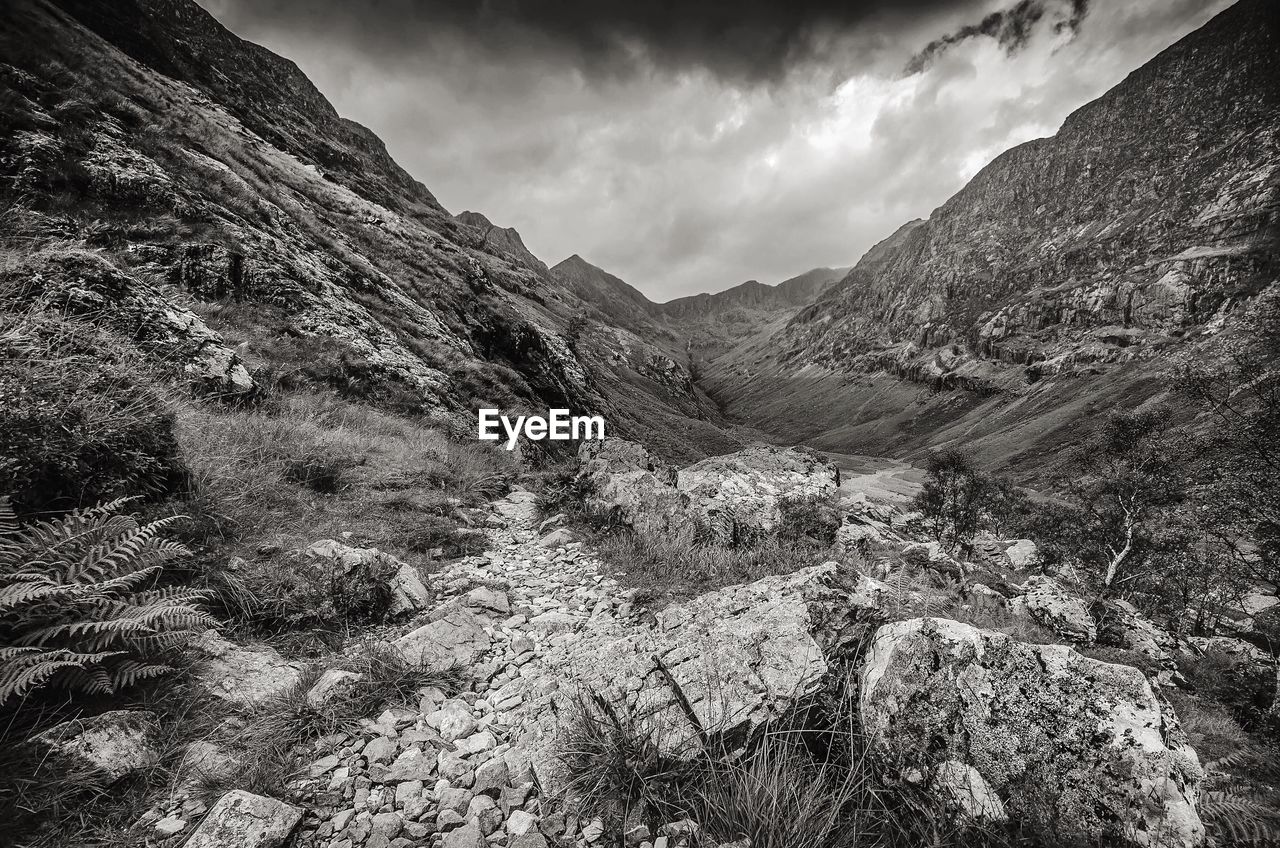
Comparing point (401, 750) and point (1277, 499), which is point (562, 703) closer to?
point (401, 750)

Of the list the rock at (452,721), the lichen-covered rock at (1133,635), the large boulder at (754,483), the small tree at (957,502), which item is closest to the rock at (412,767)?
the rock at (452,721)

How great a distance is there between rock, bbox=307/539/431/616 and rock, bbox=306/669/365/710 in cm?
141

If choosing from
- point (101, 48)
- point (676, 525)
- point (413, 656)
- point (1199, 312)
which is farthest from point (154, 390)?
point (1199, 312)

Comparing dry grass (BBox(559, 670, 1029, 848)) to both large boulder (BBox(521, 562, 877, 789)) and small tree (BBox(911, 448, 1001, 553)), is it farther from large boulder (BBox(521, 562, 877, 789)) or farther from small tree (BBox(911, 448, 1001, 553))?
small tree (BBox(911, 448, 1001, 553))

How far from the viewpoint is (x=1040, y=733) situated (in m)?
2.87

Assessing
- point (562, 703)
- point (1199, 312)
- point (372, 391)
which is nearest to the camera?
point (562, 703)

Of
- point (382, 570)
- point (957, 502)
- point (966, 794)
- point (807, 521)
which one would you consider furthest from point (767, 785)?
point (957, 502)

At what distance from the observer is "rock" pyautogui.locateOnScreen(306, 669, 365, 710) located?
353 cm

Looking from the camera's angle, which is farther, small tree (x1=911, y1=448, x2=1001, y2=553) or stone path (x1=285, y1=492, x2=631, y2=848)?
small tree (x1=911, y1=448, x2=1001, y2=553)

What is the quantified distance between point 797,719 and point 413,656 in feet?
11.3

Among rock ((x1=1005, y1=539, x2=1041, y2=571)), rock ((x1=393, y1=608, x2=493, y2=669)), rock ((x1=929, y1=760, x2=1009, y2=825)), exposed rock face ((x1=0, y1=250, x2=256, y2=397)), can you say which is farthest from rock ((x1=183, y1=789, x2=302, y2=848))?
rock ((x1=1005, y1=539, x2=1041, y2=571))

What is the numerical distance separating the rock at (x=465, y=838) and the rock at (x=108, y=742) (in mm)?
1898

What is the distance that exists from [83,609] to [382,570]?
2.34 metres

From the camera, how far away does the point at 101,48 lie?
2356 cm
